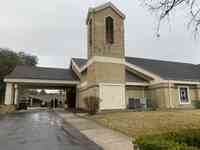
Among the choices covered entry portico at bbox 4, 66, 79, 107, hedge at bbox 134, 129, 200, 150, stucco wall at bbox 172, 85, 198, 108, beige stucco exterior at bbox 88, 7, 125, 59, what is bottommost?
hedge at bbox 134, 129, 200, 150

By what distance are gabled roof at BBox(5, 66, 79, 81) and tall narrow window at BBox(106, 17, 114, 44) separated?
8.81 metres

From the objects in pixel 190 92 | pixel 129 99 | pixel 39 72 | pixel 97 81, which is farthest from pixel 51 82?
pixel 190 92

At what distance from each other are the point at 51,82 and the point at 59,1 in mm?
15746

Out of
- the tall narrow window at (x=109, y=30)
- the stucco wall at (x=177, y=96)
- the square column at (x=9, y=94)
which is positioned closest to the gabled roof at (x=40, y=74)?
the square column at (x=9, y=94)

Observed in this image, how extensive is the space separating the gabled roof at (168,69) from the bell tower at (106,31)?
599 cm

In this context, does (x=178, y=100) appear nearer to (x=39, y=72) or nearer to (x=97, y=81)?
(x=97, y=81)

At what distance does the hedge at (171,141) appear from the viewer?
11.3 ft

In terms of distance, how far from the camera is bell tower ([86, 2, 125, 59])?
17906 mm

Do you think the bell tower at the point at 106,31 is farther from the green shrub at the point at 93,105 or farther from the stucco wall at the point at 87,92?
the green shrub at the point at 93,105

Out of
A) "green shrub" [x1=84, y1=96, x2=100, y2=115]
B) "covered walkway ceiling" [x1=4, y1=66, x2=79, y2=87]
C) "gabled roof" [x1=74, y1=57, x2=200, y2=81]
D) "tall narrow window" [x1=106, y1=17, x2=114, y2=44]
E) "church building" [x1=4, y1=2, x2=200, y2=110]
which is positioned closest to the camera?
"green shrub" [x1=84, y1=96, x2=100, y2=115]

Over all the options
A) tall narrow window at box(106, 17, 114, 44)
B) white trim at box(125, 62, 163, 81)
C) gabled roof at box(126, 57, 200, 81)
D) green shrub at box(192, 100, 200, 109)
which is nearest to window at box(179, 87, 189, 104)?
green shrub at box(192, 100, 200, 109)

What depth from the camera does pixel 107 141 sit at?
707 centimetres

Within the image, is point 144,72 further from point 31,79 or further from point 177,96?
point 31,79

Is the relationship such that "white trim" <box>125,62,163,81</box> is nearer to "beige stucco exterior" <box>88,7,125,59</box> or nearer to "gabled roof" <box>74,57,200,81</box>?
"gabled roof" <box>74,57,200,81</box>
